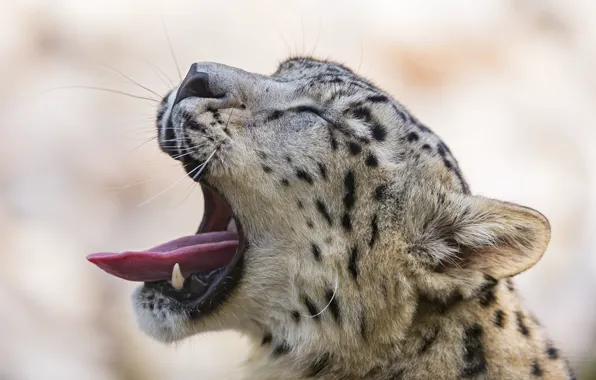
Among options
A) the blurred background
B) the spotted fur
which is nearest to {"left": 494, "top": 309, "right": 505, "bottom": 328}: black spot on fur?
the spotted fur

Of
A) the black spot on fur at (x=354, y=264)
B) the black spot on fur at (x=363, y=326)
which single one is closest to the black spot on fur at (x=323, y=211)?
the black spot on fur at (x=354, y=264)

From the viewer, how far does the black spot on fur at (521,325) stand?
3146 millimetres

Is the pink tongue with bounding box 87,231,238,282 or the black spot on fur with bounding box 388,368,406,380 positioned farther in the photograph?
the pink tongue with bounding box 87,231,238,282

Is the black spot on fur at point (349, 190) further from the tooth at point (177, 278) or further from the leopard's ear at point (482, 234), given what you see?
the tooth at point (177, 278)

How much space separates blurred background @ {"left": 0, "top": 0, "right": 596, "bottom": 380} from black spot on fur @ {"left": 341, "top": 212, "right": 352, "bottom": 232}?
3273 mm

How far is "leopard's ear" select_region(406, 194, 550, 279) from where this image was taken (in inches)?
119

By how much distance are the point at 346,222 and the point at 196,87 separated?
783 millimetres

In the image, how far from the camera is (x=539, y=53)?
9.33 meters

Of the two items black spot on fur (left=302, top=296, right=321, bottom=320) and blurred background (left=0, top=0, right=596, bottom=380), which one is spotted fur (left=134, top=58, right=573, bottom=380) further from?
blurred background (left=0, top=0, right=596, bottom=380)

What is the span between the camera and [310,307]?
3209mm

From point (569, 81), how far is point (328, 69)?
619 cm

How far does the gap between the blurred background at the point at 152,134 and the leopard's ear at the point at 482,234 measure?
339 cm

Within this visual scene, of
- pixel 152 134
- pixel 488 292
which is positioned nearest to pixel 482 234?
pixel 488 292

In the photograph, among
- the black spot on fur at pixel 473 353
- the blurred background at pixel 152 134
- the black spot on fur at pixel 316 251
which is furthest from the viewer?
the blurred background at pixel 152 134
